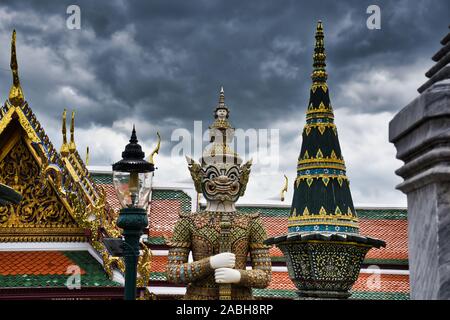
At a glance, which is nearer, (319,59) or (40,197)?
(319,59)

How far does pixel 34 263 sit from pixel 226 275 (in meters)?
3.81

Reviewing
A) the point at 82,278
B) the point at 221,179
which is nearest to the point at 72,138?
the point at 82,278

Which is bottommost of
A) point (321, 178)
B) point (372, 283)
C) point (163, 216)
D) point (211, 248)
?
point (372, 283)

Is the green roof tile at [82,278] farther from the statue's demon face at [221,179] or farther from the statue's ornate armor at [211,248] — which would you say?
the statue's demon face at [221,179]

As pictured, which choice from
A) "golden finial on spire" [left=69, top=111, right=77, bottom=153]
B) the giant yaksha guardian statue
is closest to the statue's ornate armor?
the giant yaksha guardian statue

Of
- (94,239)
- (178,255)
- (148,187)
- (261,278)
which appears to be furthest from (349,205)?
(94,239)

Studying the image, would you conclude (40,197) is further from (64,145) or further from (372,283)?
(372,283)

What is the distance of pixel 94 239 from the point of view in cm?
920

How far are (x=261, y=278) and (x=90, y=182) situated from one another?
183 inches

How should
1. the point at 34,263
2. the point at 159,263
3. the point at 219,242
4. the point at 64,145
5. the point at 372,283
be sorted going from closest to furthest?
the point at 219,242
the point at 34,263
the point at 64,145
the point at 159,263
the point at 372,283

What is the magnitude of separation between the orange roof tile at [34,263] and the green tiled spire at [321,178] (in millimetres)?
3477

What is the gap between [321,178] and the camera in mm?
7484

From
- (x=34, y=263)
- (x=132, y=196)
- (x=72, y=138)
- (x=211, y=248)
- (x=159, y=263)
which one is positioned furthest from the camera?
(x=159, y=263)

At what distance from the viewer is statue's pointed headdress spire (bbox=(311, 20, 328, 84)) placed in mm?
8039
